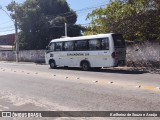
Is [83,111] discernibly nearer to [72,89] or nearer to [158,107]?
[158,107]

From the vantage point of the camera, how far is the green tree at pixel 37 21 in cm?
4191

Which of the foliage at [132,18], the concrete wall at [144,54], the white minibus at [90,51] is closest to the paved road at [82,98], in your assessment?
the white minibus at [90,51]

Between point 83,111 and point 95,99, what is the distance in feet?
5.33

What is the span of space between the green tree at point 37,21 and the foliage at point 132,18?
58.8ft

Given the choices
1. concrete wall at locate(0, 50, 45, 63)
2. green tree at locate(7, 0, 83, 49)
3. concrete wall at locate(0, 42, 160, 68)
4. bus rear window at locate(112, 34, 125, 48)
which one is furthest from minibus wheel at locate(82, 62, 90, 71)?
green tree at locate(7, 0, 83, 49)

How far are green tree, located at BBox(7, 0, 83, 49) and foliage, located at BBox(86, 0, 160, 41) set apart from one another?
58.8 ft

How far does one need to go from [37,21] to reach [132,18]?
20.9 meters

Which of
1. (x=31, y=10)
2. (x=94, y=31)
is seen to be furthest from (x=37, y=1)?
(x=94, y=31)

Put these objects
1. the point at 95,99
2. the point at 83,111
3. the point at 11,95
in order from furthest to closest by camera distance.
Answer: the point at 11,95
the point at 95,99
the point at 83,111

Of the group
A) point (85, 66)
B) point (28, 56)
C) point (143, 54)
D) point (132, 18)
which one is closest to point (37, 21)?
point (28, 56)

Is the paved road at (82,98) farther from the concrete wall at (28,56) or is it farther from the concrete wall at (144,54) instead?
the concrete wall at (28,56)

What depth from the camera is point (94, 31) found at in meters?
26.8

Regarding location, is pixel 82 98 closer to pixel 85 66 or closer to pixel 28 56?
pixel 85 66

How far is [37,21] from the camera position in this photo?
42.1 m
